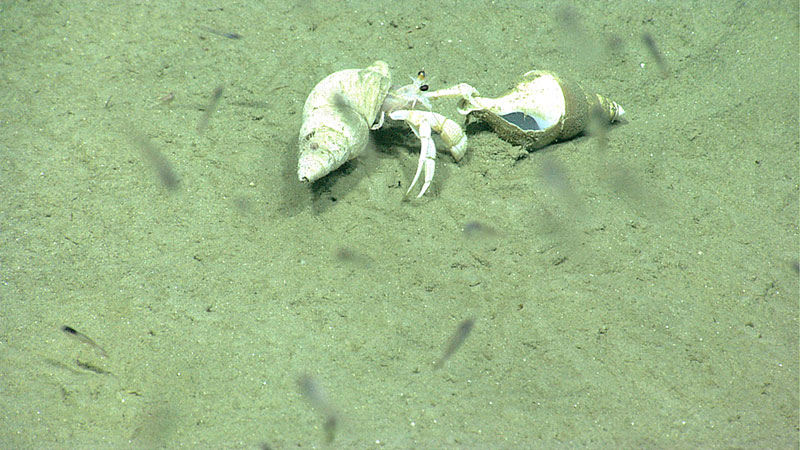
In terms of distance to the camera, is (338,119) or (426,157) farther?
(426,157)

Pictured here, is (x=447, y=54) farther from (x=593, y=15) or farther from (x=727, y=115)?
(x=727, y=115)

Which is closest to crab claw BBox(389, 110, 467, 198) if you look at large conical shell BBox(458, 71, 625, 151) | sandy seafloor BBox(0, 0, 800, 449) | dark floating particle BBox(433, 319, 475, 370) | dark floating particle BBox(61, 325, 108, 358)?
sandy seafloor BBox(0, 0, 800, 449)

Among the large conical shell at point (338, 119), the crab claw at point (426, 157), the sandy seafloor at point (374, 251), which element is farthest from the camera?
the crab claw at point (426, 157)

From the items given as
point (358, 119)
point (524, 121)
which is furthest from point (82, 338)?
point (524, 121)

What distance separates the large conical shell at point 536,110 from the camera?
3730 millimetres

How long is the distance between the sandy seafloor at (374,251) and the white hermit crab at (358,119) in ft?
0.74

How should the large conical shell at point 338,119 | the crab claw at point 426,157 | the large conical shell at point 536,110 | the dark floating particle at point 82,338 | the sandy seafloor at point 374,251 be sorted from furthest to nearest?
1. the large conical shell at point 536,110
2. the crab claw at point 426,157
3. the large conical shell at point 338,119
4. the dark floating particle at point 82,338
5. the sandy seafloor at point 374,251

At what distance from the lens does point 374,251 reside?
10.6 feet

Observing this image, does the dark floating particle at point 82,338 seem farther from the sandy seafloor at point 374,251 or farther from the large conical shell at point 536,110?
the large conical shell at point 536,110

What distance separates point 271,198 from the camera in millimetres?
3484

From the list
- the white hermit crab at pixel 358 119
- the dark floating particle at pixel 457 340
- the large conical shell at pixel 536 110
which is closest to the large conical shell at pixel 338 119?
the white hermit crab at pixel 358 119

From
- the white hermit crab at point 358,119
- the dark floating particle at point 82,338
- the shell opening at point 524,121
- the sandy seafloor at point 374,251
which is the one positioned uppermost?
the shell opening at point 524,121

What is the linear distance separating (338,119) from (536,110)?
144cm

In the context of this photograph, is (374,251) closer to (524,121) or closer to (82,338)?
(524,121)
